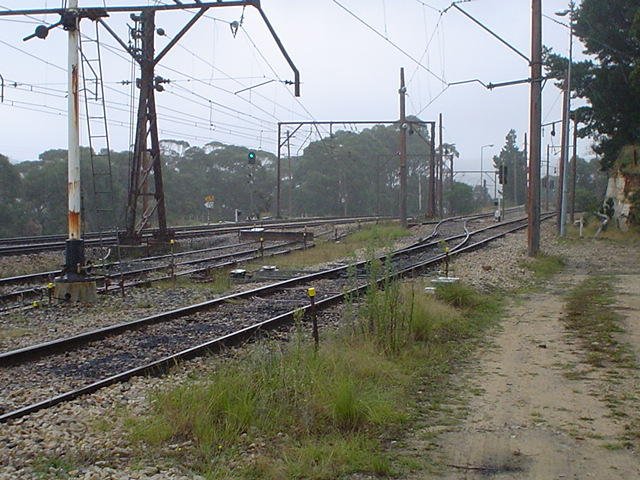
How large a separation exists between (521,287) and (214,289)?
716 cm

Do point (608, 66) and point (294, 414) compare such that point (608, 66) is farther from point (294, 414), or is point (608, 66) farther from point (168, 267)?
point (294, 414)

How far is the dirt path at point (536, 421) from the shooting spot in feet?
20.1

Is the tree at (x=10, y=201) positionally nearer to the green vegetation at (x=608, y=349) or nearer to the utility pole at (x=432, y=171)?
the utility pole at (x=432, y=171)

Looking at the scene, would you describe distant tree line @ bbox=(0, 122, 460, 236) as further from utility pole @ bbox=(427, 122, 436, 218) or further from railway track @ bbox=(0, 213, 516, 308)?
railway track @ bbox=(0, 213, 516, 308)

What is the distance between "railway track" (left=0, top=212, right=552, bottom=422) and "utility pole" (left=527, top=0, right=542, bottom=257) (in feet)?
35.6

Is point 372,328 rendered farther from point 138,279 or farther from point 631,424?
point 138,279

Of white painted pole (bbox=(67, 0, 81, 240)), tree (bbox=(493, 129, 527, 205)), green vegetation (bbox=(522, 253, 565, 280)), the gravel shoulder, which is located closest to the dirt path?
the gravel shoulder

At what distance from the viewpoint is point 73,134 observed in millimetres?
14969

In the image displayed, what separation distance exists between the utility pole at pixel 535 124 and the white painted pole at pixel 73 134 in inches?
559

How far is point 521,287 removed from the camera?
19109mm

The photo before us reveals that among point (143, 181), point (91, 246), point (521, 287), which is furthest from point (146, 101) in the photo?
point (521, 287)

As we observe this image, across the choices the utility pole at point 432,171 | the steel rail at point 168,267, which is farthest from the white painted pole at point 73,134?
the utility pole at point 432,171

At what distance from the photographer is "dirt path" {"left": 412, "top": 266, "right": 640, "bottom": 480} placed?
6.13m

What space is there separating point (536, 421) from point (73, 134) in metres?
10.6
